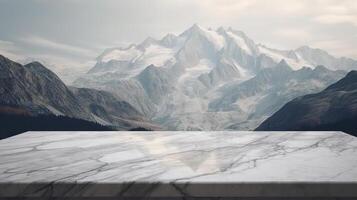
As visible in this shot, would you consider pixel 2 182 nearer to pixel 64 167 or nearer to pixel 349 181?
pixel 64 167

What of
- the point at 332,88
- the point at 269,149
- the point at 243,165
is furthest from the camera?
the point at 332,88

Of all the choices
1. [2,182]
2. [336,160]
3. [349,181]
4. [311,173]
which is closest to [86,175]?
[2,182]

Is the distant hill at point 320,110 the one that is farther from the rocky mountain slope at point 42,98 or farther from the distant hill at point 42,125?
the rocky mountain slope at point 42,98

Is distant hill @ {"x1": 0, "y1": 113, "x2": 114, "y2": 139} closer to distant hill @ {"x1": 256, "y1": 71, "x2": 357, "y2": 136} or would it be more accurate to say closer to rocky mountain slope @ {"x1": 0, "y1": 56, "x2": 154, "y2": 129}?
rocky mountain slope @ {"x1": 0, "y1": 56, "x2": 154, "y2": 129}

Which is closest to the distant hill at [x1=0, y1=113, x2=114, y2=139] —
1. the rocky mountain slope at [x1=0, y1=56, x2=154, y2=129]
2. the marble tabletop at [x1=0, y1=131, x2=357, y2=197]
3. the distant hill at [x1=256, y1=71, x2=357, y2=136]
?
the rocky mountain slope at [x1=0, y1=56, x2=154, y2=129]

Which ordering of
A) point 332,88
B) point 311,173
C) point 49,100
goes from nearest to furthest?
point 311,173 < point 332,88 < point 49,100

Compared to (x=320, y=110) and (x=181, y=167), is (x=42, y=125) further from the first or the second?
(x=181, y=167)

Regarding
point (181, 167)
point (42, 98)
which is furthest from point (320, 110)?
point (181, 167)
